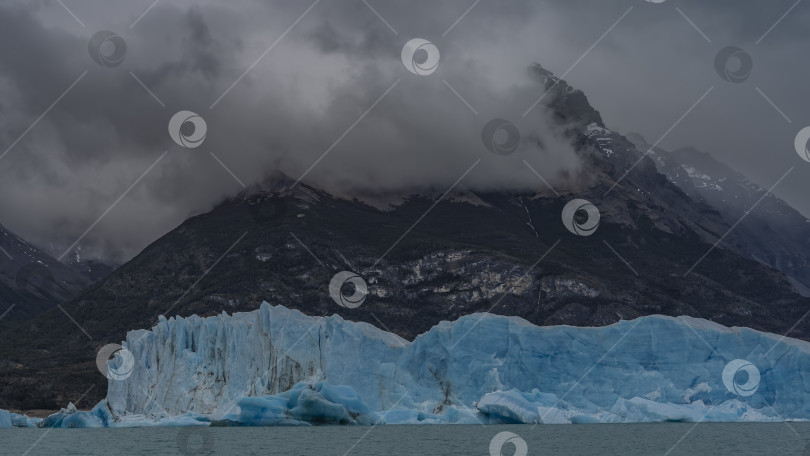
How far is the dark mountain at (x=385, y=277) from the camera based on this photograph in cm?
12744

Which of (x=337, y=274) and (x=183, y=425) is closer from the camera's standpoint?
(x=183, y=425)

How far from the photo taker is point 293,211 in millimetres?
151000

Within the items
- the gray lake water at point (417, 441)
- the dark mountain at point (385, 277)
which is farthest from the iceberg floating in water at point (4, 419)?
the dark mountain at point (385, 277)

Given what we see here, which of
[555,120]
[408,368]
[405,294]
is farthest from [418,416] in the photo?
[555,120]

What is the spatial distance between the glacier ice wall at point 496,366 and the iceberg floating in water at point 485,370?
70mm

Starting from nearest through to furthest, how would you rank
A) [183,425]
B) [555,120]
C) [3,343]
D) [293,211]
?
[183,425] → [3,343] → [293,211] → [555,120]

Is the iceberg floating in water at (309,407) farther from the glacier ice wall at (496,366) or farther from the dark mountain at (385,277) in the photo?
the dark mountain at (385,277)

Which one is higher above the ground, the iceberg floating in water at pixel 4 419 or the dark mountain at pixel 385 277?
the dark mountain at pixel 385 277

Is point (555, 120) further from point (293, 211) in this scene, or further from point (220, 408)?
point (220, 408)

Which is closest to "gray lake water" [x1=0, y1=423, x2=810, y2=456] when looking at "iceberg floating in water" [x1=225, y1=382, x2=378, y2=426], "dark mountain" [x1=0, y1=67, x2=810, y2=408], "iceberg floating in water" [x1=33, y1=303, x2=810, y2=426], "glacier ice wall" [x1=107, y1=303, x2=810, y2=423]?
"iceberg floating in water" [x1=225, y1=382, x2=378, y2=426]

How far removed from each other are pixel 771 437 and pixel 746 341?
22.8 feet

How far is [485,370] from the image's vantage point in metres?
58.3

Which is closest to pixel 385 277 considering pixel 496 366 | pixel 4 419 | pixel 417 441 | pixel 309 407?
pixel 4 419

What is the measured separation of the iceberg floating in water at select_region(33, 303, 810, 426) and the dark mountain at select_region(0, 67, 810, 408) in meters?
50.7
